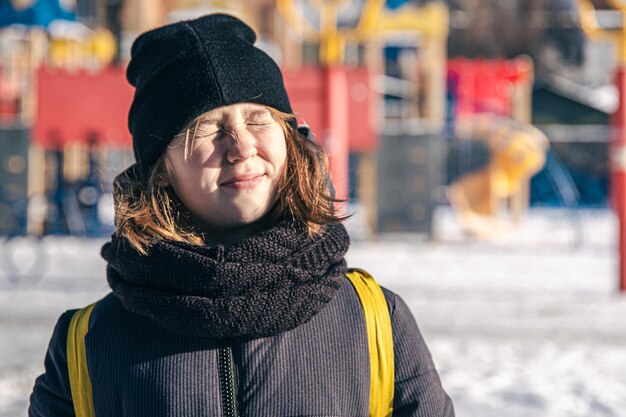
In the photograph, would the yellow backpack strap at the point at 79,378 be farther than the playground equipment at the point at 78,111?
No

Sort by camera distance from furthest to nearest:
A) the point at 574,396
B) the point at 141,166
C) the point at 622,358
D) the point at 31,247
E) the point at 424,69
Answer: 1. the point at 424,69
2. the point at 31,247
3. the point at 622,358
4. the point at 574,396
5. the point at 141,166

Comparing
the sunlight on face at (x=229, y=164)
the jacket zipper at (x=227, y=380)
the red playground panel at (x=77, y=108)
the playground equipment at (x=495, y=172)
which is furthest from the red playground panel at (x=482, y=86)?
the jacket zipper at (x=227, y=380)

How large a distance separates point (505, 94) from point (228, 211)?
1527 cm

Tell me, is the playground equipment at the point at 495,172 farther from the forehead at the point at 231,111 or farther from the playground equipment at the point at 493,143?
the forehead at the point at 231,111

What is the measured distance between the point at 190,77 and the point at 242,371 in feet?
1.79

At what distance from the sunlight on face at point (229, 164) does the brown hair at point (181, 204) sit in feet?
0.08

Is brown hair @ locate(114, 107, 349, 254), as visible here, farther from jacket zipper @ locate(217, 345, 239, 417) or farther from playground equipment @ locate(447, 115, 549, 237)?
playground equipment @ locate(447, 115, 549, 237)

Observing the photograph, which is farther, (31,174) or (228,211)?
(31,174)

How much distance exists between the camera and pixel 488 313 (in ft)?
20.7

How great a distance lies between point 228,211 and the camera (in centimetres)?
154

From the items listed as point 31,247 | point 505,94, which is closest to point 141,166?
point 31,247

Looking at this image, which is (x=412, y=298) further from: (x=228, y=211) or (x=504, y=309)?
(x=228, y=211)

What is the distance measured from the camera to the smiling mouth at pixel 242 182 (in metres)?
1.53

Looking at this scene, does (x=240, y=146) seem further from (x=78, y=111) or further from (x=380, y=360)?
(x=78, y=111)
